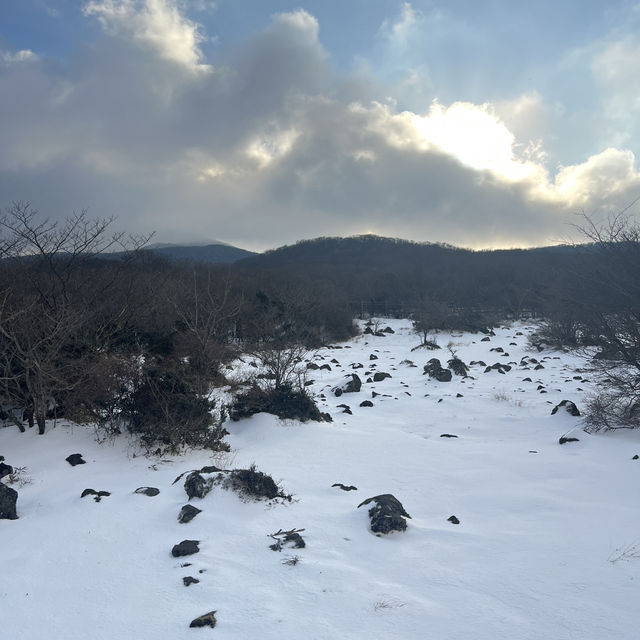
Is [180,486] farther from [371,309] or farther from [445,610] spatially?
[371,309]

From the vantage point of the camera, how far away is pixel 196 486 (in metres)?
6.08

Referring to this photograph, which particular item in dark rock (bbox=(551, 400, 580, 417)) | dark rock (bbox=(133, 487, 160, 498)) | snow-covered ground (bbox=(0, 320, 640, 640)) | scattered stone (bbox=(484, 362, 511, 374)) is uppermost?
scattered stone (bbox=(484, 362, 511, 374))

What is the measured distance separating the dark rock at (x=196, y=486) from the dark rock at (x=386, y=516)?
240cm

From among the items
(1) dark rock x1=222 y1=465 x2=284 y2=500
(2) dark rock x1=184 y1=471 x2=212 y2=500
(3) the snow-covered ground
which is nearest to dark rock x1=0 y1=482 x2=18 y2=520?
(3) the snow-covered ground

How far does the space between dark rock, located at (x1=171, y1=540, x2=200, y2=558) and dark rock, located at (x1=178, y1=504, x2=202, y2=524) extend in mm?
613

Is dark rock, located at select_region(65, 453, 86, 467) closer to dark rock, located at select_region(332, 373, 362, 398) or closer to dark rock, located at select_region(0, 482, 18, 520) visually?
dark rock, located at select_region(0, 482, 18, 520)

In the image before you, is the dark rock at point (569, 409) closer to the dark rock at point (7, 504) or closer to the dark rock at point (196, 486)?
the dark rock at point (196, 486)

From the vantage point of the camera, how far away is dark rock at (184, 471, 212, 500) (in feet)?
19.8

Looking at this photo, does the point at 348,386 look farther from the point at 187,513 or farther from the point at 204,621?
the point at 204,621

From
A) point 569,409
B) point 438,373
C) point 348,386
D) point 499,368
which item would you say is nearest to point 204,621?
point 569,409

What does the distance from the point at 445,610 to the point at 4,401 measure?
8.87 meters

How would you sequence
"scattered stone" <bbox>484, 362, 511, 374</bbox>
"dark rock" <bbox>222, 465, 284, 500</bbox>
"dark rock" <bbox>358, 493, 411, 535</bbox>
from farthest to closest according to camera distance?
"scattered stone" <bbox>484, 362, 511, 374</bbox> < "dark rock" <bbox>222, 465, 284, 500</bbox> < "dark rock" <bbox>358, 493, 411, 535</bbox>

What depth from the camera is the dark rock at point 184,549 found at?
464 cm

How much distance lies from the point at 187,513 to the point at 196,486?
0.61 meters
